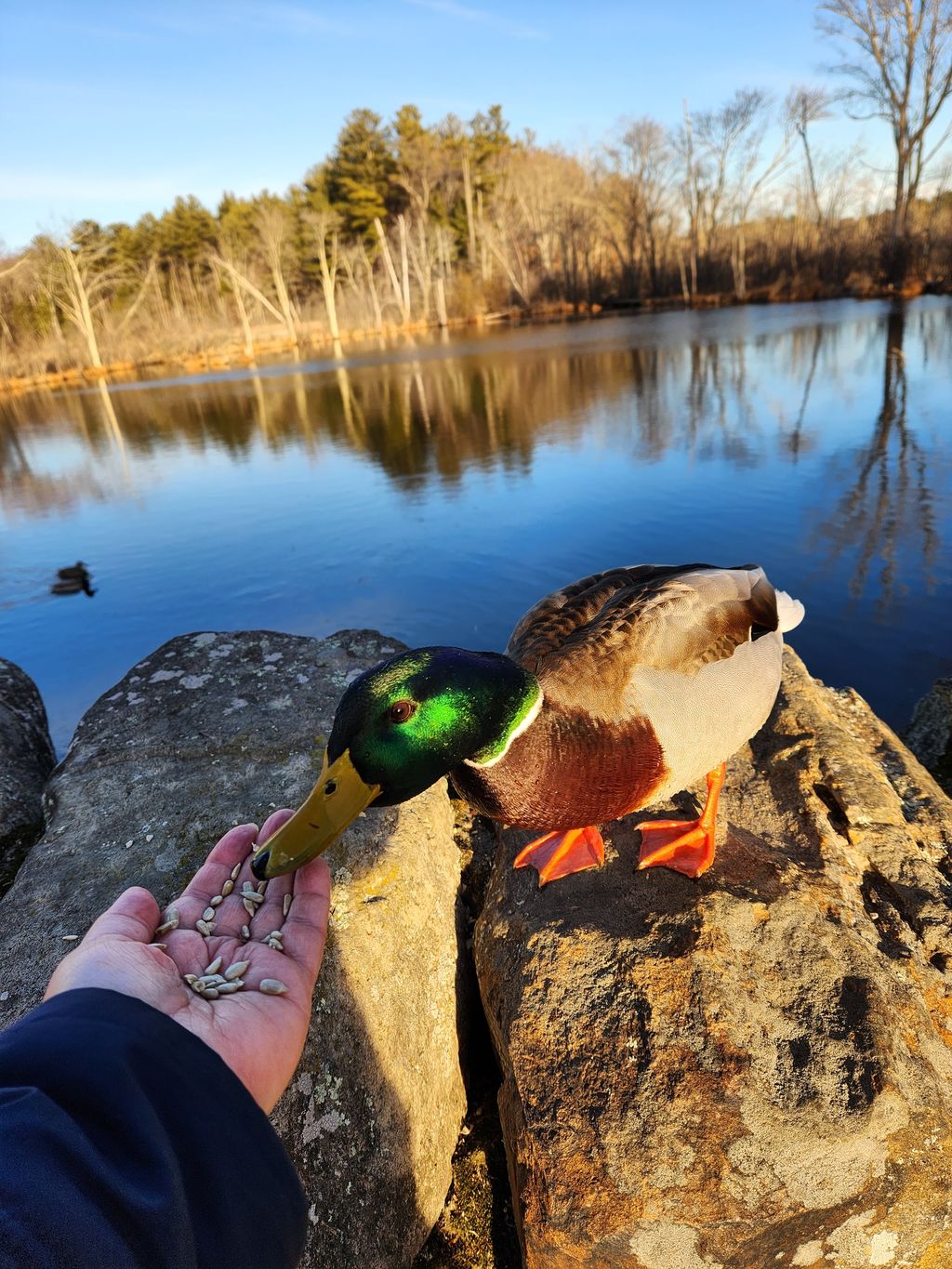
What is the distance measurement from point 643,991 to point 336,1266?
2.81 feet

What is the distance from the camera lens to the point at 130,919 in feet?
4.96

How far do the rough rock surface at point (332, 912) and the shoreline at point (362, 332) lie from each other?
31.3 meters

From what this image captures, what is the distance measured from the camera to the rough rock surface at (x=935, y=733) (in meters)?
3.52

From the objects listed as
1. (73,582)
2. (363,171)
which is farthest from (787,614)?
(363,171)

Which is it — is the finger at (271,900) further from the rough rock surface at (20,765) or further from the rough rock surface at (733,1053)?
the rough rock surface at (20,765)

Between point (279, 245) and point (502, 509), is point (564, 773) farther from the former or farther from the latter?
point (279, 245)

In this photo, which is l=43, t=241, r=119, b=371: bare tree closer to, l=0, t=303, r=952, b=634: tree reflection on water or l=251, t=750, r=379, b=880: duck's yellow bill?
l=0, t=303, r=952, b=634: tree reflection on water

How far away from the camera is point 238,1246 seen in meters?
0.90

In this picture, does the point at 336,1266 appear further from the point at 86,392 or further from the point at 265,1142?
the point at 86,392

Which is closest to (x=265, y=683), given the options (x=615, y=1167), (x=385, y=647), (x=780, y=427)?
(x=385, y=647)

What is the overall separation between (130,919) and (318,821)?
1.64 ft

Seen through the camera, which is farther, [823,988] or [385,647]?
[385,647]

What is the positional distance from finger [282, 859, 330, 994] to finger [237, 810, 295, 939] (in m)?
0.02

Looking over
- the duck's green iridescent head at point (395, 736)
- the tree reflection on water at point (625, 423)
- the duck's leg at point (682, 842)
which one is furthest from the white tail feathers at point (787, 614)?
the tree reflection on water at point (625, 423)
